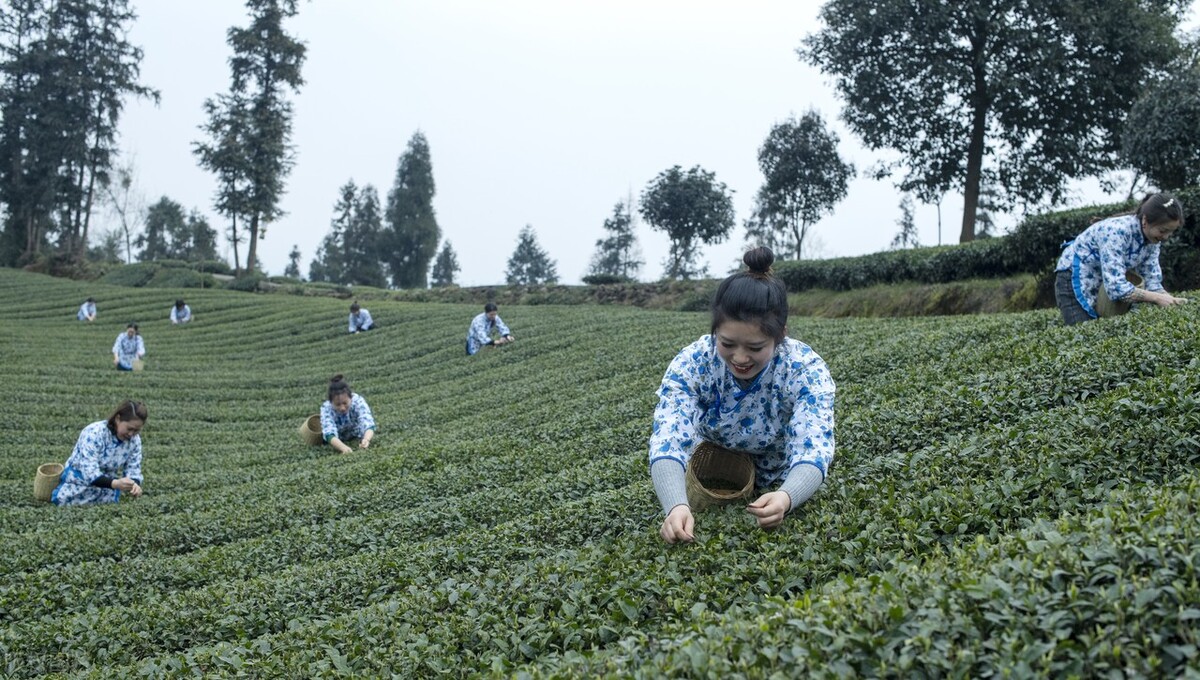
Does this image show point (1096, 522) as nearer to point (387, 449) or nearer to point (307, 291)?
point (387, 449)

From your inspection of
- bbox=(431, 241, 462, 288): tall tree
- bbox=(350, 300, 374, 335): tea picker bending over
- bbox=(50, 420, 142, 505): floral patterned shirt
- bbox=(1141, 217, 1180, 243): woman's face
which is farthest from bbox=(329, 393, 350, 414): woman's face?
bbox=(431, 241, 462, 288): tall tree

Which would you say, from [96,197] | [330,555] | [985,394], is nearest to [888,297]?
[985,394]

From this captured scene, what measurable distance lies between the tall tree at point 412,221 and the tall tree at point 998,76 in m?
49.1

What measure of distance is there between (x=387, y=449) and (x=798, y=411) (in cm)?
877

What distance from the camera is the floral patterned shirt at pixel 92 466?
1020 cm

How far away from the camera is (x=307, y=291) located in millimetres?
46188

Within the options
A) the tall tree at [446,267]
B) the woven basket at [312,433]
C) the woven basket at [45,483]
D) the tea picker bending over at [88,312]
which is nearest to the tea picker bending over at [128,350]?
the tea picker bending over at [88,312]

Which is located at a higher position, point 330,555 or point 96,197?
point 96,197

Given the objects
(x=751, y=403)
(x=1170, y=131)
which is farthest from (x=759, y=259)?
(x=1170, y=131)

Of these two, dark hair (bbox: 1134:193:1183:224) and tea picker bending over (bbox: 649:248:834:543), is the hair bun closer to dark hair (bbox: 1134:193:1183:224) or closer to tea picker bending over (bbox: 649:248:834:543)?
tea picker bending over (bbox: 649:248:834:543)

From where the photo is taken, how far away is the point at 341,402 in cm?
1298

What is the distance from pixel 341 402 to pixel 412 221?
6369 centimetres

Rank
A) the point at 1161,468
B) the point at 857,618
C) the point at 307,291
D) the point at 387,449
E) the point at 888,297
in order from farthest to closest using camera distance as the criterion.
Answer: the point at 307,291
the point at 888,297
the point at 387,449
the point at 1161,468
the point at 857,618

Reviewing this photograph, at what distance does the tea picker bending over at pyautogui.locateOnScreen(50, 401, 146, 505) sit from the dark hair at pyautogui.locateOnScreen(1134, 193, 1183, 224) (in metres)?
11.1
